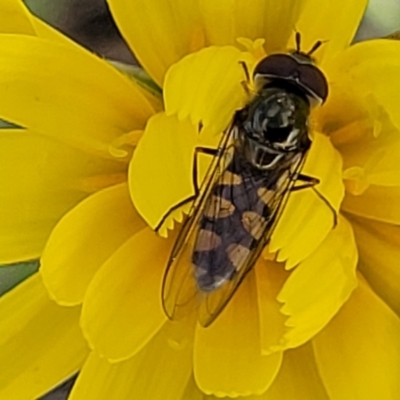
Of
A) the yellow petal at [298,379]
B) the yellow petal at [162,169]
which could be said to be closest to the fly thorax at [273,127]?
the yellow petal at [162,169]

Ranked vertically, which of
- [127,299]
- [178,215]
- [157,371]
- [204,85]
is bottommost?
[157,371]

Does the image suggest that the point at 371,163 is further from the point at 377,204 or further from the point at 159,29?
the point at 159,29

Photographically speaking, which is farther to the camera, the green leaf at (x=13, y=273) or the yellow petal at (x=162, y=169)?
the green leaf at (x=13, y=273)

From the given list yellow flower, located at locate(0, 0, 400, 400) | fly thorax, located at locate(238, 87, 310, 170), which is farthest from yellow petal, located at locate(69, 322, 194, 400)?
fly thorax, located at locate(238, 87, 310, 170)

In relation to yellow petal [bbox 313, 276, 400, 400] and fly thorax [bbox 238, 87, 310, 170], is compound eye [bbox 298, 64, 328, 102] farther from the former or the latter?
yellow petal [bbox 313, 276, 400, 400]

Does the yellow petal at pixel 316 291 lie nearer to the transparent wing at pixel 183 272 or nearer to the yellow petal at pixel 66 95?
the transparent wing at pixel 183 272

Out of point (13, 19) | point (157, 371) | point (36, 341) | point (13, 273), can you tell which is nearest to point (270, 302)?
point (157, 371)

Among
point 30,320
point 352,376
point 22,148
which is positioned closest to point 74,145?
point 22,148
